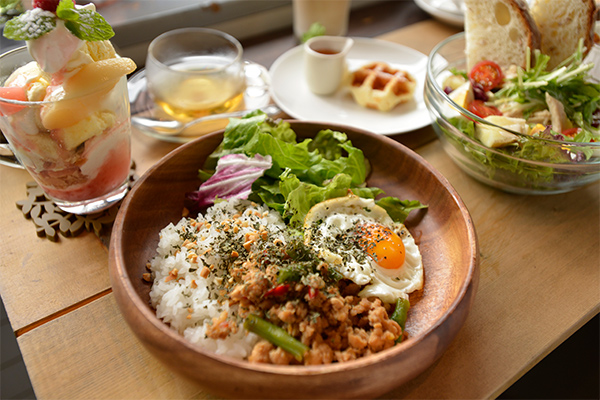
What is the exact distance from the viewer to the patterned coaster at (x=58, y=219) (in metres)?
1.74

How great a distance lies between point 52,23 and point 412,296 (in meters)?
1.43

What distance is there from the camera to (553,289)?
167 cm

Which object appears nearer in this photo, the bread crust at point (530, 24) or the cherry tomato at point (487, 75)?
the bread crust at point (530, 24)

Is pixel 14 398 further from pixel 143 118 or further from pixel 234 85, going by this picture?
pixel 234 85

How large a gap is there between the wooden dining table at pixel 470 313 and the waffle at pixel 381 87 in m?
0.60

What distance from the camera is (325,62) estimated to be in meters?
2.46

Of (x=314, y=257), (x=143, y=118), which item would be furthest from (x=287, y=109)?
(x=314, y=257)

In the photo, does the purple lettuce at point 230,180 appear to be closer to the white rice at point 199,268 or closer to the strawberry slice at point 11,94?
the white rice at point 199,268

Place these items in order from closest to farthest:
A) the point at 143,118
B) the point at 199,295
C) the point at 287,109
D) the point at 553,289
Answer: the point at 199,295, the point at 553,289, the point at 143,118, the point at 287,109

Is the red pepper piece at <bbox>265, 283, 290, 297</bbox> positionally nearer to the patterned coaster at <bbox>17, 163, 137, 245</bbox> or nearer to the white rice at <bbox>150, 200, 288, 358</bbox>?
the white rice at <bbox>150, 200, 288, 358</bbox>

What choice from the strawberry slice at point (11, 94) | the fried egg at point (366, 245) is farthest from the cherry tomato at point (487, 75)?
the strawberry slice at point (11, 94)

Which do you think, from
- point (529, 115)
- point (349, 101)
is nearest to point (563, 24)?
point (529, 115)

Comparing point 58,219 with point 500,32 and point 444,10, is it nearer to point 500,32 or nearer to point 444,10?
point 500,32

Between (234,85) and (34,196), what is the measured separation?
3.51 feet
